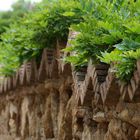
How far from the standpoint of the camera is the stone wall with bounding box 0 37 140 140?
3303 millimetres

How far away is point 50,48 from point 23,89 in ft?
4.95

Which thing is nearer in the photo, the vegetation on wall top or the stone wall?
the vegetation on wall top

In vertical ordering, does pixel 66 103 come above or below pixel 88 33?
below

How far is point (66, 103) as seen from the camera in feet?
16.3

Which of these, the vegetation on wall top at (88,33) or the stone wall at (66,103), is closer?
the vegetation on wall top at (88,33)

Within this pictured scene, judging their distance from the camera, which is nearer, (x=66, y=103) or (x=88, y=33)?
(x=88, y=33)

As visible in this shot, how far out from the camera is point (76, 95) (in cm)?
408

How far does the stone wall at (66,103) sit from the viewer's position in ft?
10.8

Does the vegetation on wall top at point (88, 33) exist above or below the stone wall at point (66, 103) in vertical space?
above

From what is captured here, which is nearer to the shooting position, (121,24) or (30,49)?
(121,24)

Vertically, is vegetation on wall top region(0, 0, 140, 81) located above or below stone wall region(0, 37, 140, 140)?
above

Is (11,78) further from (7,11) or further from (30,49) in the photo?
(7,11)

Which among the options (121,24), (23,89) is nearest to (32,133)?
(23,89)

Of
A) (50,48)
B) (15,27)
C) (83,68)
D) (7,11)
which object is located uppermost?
(7,11)
